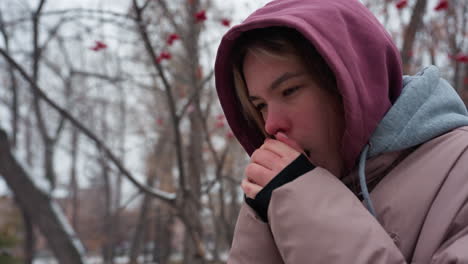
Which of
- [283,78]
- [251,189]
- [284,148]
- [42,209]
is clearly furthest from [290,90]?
[42,209]

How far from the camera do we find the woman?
2.49ft

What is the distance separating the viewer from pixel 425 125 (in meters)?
0.90

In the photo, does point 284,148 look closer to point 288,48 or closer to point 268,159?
point 268,159

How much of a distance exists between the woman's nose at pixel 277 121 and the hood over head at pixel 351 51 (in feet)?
0.47

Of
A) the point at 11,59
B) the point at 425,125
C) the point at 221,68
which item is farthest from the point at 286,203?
the point at 11,59

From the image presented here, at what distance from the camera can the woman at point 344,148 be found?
0.76 meters

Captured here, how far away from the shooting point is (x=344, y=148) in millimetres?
964

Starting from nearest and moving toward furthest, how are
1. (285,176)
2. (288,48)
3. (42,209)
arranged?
(285,176)
(288,48)
(42,209)

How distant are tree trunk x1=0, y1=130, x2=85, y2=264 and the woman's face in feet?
11.2

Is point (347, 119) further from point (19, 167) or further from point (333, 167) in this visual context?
point (19, 167)

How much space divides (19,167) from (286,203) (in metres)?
3.55

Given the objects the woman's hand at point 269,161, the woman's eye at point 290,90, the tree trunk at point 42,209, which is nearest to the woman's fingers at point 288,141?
the woman's hand at point 269,161

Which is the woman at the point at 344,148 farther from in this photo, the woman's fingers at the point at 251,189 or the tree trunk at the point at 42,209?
the tree trunk at the point at 42,209

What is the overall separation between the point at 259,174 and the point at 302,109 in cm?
20
